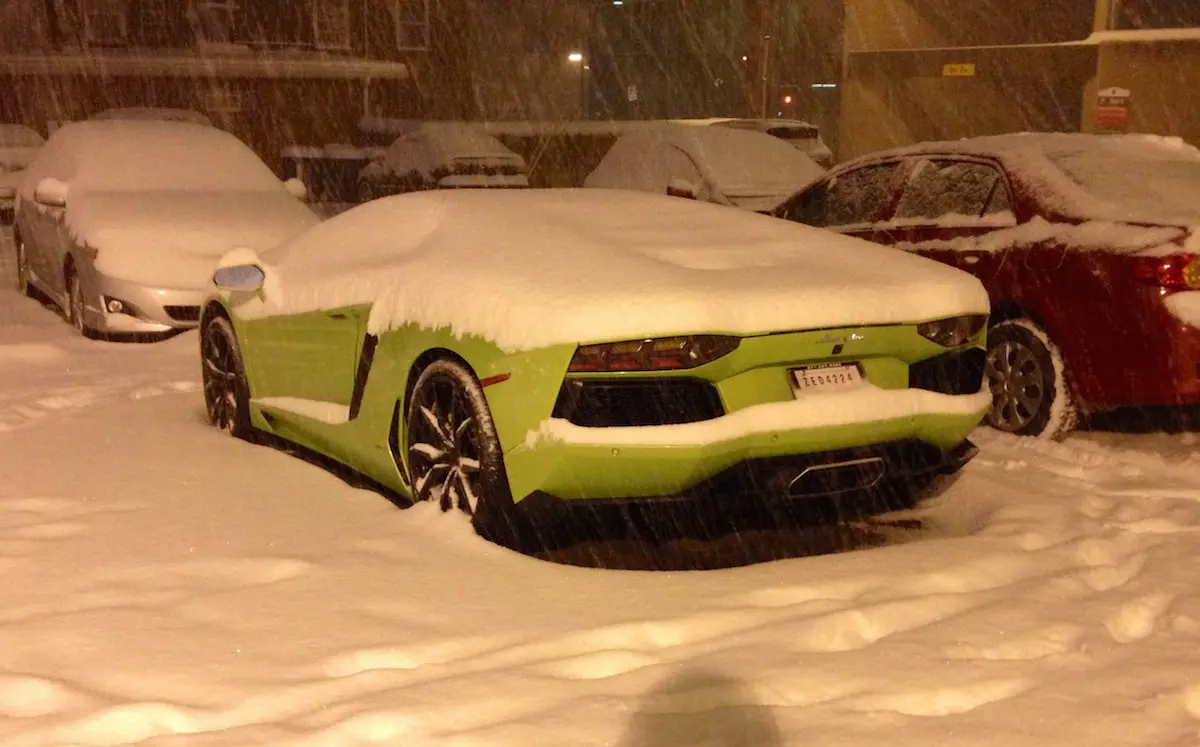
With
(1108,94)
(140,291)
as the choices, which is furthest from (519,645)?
(1108,94)

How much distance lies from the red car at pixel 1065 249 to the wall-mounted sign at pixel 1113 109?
9.34 m

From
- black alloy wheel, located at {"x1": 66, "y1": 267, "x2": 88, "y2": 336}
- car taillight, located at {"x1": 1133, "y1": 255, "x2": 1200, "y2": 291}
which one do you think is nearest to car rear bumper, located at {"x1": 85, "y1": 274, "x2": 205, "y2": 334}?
black alloy wheel, located at {"x1": 66, "y1": 267, "x2": 88, "y2": 336}

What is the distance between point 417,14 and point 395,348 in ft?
92.1

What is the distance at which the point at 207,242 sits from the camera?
947cm

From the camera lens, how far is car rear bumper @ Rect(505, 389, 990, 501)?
13.6 ft

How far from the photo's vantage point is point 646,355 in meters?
4.14

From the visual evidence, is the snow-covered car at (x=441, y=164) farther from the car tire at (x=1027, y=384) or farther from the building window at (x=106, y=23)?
the car tire at (x=1027, y=384)

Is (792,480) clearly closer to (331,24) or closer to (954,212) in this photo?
(954,212)

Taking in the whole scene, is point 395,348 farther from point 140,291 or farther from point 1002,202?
point 140,291

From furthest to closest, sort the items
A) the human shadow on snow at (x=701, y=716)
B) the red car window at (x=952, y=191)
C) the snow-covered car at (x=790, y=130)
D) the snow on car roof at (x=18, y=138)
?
the snow on car roof at (x=18, y=138) < the snow-covered car at (x=790, y=130) < the red car window at (x=952, y=191) < the human shadow on snow at (x=701, y=716)

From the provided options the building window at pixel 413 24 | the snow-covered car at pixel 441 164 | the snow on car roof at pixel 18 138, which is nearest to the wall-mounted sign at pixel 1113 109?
the snow-covered car at pixel 441 164

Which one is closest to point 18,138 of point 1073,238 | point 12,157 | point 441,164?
point 12,157

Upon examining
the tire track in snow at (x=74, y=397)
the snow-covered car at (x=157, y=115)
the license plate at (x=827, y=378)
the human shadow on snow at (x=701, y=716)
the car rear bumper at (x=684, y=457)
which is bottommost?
the tire track in snow at (x=74, y=397)

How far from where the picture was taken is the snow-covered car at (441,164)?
67.4ft
